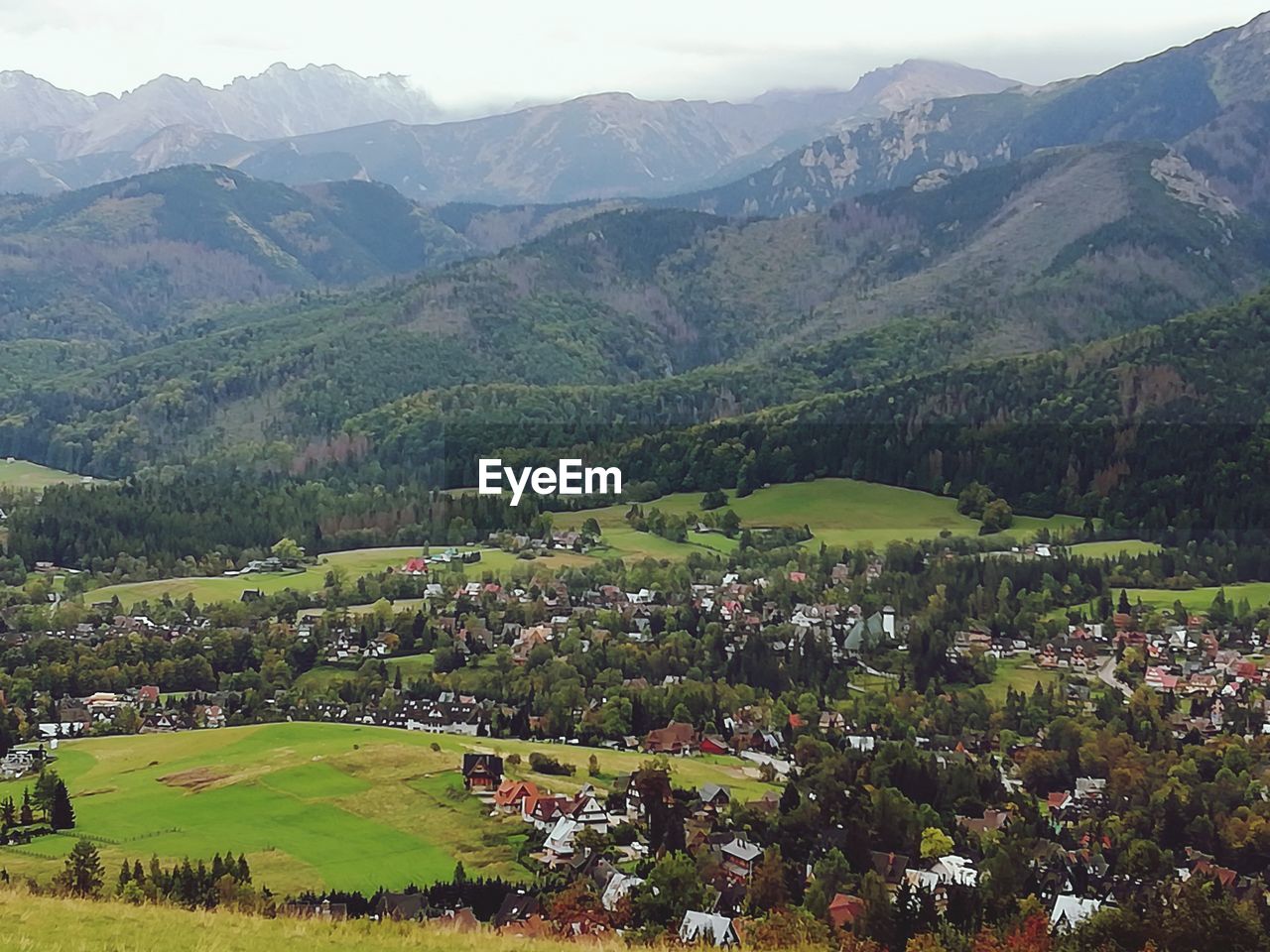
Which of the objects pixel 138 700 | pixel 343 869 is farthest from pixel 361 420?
pixel 343 869

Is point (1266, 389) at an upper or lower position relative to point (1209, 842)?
upper

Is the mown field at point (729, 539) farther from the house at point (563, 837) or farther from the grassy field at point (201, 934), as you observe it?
the grassy field at point (201, 934)

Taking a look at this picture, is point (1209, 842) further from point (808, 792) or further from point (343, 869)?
point (343, 869)

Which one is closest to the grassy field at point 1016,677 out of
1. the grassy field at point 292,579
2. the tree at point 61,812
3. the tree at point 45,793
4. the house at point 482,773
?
the house at point 482,773

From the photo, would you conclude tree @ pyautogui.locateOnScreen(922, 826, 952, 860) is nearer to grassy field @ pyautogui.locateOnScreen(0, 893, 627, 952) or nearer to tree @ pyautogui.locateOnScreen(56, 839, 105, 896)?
grassy field @ pyautogui.locateOnScreen(0, 893, 627, 952)

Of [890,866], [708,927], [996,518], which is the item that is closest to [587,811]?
[890,866]
